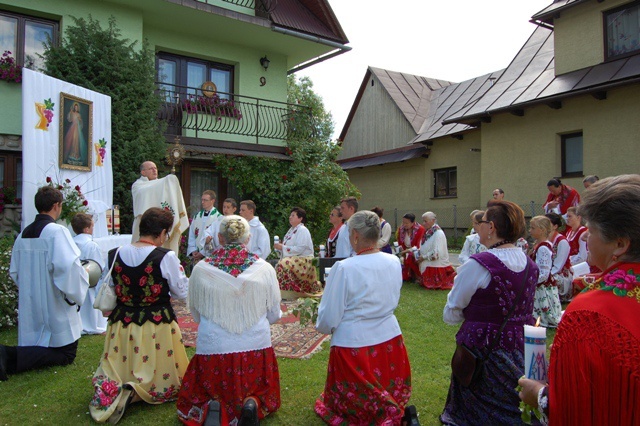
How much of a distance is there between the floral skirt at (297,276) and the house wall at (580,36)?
10159mm

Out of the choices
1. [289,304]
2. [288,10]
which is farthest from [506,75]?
[289,304]

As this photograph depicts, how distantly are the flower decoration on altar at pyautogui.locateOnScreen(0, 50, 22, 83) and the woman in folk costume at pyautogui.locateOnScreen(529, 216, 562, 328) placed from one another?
10.4 m

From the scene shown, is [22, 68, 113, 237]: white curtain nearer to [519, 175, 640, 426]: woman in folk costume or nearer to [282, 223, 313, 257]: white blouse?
[282, 223, 313, 257]: white blouse

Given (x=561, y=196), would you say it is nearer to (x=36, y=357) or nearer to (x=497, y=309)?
(x=497, y=309)

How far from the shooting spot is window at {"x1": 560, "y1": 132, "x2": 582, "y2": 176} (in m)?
14.3

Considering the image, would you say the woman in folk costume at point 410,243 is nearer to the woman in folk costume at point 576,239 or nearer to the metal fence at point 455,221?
the woman in folk costume at point 576,239

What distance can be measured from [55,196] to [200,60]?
32.6 feet

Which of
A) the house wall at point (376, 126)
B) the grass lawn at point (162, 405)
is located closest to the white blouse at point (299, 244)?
the grass lawn at point (162, 405)

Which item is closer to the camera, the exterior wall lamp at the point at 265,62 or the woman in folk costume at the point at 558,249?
the woman in folk costume at the point at 558,249

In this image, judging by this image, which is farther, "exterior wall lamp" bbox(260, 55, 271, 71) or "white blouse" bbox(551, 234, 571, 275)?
"exterior wall lamp" bbox(260, 55, 271, 71)

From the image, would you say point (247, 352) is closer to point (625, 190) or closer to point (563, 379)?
point (563, 379)

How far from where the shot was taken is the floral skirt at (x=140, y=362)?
4074 mm

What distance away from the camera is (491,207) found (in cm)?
357

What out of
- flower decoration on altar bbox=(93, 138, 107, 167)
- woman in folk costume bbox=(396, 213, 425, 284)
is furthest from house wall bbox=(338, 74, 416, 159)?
flower decoration on altar bbox=(93, 138, 107, 167)
